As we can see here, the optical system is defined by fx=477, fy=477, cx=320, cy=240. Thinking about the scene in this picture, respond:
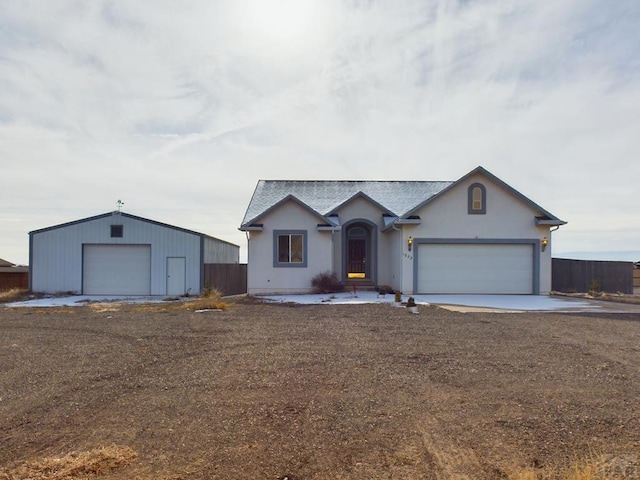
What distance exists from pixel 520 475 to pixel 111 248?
2183cm

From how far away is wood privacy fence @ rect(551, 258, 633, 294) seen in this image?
22531 mm

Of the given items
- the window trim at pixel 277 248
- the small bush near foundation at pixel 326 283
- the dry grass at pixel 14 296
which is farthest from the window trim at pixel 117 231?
the small bush near foundation at pixel 326 283

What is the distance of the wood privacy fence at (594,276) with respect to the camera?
22531mm

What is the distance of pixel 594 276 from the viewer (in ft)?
74.7

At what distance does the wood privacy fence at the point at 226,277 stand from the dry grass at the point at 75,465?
17.6 meters

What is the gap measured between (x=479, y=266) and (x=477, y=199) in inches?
109

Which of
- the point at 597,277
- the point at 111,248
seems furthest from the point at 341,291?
the point at 597,277

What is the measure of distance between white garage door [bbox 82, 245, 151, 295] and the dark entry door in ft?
30.7

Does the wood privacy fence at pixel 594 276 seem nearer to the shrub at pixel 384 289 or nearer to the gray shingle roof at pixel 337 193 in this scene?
the gray shingle roof at pixel 337 193

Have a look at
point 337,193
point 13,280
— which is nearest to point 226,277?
point 337,193

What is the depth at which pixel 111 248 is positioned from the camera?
22.3 m

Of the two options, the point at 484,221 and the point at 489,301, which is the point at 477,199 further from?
the point at 489,301

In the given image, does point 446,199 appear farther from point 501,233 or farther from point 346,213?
point 346,213

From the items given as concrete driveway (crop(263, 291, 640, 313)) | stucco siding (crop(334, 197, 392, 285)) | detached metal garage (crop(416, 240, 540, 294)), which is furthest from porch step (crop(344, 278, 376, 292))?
detached metal garage (crop(416, 240, 540, 294))
